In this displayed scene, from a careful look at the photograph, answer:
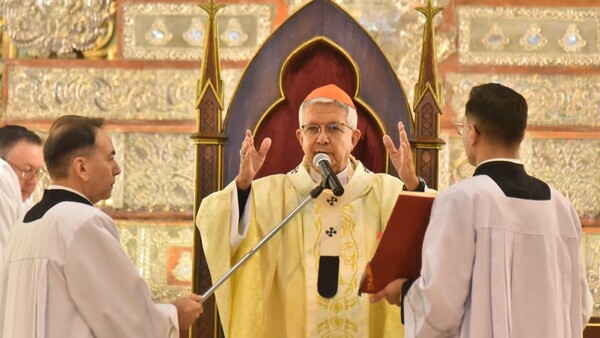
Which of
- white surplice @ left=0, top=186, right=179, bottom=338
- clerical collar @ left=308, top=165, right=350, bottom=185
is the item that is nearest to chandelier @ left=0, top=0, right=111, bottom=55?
clerical collar @ left=308, top=165, right=350, bottom=185

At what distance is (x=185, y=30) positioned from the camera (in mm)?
7414

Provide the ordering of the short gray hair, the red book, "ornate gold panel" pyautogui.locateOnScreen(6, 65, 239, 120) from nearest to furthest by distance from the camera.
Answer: the red book → the short gray hair → "ornate gold panel" pyautogui.locateOnScreen(6, 65, 239, 120)

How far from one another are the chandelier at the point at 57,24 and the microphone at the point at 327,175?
3.56 metres

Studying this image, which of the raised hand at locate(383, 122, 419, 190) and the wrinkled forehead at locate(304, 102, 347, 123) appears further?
the wrinkled forehead at locate(304, 102, 347, 123)

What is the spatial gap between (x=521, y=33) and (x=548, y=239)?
4003 mm

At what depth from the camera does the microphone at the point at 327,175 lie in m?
4.02

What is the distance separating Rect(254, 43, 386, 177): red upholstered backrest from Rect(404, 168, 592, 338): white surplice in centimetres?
160

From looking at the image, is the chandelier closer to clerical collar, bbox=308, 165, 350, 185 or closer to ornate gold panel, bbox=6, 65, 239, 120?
ornate gold panel, bbox=6, 65, 239, 120

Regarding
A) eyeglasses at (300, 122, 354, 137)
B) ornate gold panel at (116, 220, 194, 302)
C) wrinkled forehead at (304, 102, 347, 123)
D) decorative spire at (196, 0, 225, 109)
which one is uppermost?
decorative spire at (196, 0, 225, 109)

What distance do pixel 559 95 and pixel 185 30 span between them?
279 centimetres

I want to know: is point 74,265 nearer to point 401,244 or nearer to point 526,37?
point 401,244

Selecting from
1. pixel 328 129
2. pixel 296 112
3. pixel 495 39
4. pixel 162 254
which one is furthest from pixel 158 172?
pixel 328 129

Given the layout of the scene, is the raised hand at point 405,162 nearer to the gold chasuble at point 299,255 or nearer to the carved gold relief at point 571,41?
the gold chasuble at point 299,255

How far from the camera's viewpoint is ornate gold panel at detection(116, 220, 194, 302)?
7.28 metres
